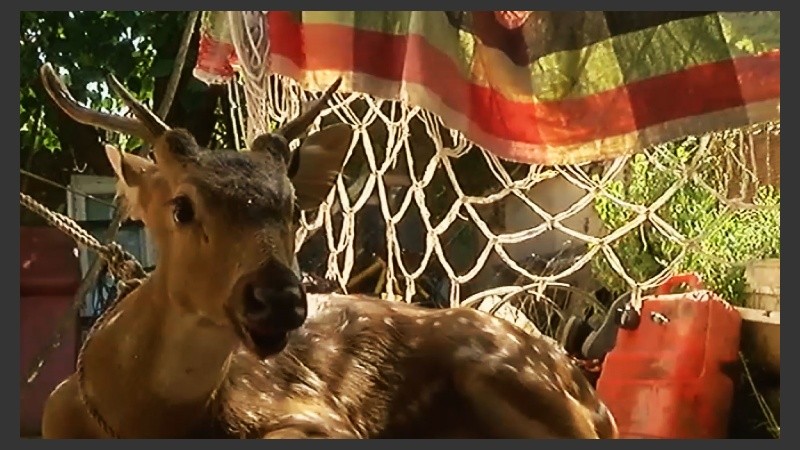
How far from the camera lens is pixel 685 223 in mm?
958

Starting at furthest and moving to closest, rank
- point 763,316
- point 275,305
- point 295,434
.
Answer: point 763,316 → point 295,434 → point 275,305

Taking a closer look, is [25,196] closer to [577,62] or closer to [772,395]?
[577,62]

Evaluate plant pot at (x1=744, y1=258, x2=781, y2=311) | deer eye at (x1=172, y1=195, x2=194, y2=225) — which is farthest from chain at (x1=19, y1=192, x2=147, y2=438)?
plant pot at (x1=744, y1=258, x2=781, y2=311)

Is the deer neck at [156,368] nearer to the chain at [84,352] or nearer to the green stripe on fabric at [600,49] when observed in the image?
the chain at [84,352]

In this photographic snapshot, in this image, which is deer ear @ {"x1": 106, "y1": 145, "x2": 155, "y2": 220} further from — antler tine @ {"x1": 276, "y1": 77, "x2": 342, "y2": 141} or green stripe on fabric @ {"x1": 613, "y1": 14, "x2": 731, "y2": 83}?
green stripe on fabric @ {"x1": 613, "y1": 14, "x2": 731, "y2": 83}

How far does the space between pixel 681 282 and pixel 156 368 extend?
0.48 metres

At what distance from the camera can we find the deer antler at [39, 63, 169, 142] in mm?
739

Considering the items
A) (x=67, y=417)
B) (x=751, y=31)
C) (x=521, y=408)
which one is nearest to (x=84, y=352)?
(x=67, y=417)

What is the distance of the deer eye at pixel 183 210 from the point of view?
0.71 meters

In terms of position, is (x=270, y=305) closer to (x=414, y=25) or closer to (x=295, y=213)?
(x=295, y=213)

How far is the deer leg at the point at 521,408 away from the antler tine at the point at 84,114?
13.4 inches

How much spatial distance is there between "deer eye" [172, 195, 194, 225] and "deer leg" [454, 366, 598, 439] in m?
0.29

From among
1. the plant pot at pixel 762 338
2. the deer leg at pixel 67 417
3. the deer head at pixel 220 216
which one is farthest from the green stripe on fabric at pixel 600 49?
the deer leg at pixel 67 417

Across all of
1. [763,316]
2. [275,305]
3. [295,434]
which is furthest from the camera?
[763,316]
